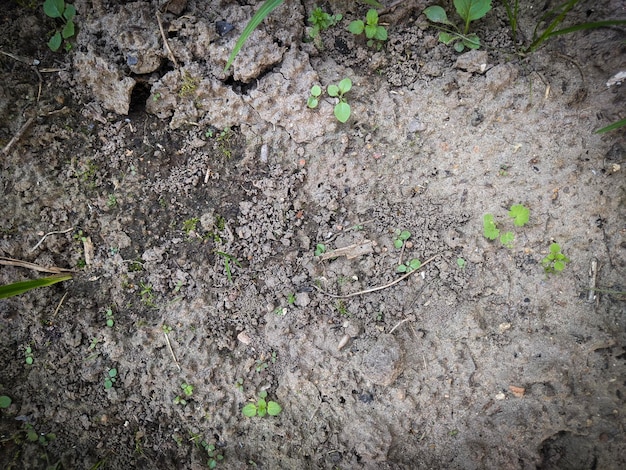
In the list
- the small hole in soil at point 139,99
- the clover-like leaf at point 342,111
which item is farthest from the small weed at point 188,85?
the clover-like leaf at point 342,111

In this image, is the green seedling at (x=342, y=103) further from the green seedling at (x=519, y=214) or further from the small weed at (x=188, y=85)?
the green seedling at (x=519, y=214)

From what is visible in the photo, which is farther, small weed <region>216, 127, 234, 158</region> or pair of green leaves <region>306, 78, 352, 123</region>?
small weed <region>216, 127, 234, 158</region>

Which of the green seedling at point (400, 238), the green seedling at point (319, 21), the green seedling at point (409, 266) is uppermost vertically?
the green seedling at point (319, 21)

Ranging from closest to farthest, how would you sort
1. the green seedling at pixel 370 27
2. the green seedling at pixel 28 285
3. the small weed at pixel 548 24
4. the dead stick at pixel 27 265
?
the small weed at pixel 548 24 → the green seedling at pixel 28 285 → the green seedling at pixel 370 27 → the dead stick at pixel 27 265

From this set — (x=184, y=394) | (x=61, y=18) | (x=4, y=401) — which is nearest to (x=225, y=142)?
(x=61, y=18)

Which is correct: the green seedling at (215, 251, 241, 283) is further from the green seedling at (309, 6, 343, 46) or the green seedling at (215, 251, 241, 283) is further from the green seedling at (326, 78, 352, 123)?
Result: the green seedling at (309, 6, 343, 46)

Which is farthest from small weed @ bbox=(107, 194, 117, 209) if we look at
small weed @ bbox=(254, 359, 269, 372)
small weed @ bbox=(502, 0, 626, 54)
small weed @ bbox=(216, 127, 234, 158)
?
small weed @ bbox=(502, 0, 626, 54)
